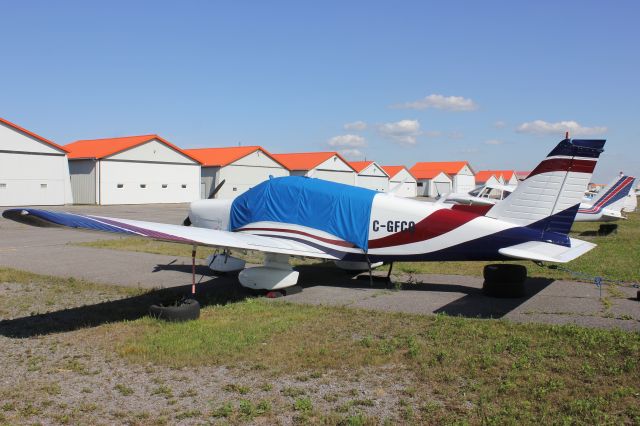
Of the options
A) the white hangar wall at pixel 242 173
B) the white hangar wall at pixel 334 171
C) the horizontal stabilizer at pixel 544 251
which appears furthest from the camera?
the white hangar wall at pixel 334 171

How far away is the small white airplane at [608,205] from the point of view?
27.1m

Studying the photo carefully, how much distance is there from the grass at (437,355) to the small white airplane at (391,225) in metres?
1.69

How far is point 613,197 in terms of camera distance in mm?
27547

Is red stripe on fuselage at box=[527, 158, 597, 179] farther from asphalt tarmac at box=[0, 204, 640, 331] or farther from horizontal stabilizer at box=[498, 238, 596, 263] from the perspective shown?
asphalt tarmac at box=[0, 204, 640, 331]

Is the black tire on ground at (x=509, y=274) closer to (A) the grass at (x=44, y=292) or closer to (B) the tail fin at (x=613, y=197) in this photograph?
(A) the grass at (x=44, y=292)

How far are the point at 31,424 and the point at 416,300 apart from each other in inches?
275

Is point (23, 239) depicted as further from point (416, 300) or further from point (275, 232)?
point (416, 300)

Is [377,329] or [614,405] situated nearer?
[614,405]

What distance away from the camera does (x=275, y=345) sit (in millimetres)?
7137

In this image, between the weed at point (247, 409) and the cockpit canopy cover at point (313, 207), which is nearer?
the weed at point (247, 409)

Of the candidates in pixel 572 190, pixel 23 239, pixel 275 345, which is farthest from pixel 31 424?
pixel 23 239

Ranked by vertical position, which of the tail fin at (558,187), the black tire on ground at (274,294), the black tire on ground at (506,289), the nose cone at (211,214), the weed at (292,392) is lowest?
the black tire on ground at (274,294)

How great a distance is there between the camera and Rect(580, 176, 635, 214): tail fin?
89.4ft

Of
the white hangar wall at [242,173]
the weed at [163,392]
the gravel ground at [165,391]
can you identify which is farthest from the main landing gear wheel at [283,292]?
the white hangar wall at [242,173]
